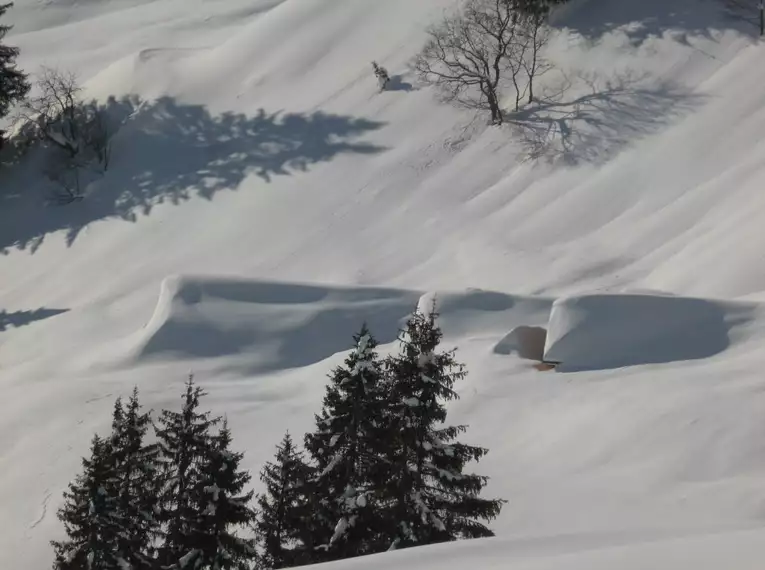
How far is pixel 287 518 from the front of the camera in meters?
10.8

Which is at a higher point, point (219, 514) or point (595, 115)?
point (595, 115)

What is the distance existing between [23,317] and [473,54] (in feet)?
59.1

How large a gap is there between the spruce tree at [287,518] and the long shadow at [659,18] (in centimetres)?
2140

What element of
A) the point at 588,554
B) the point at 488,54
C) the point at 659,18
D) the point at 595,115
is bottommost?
the point at 588,554

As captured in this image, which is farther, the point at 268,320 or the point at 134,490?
the point at 268,320

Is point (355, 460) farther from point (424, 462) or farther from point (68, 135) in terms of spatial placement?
point (68, 135)

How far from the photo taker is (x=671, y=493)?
33.4 ft

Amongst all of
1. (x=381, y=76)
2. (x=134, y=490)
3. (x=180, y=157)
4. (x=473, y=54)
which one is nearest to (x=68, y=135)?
(x=180, y=157)

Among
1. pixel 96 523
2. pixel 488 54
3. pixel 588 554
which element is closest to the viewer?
pixel 588 554

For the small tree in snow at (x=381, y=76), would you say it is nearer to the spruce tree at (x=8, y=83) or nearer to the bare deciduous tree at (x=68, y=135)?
the bare deciduous tree at (x=68, y=135)

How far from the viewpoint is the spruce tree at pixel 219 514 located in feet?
32.6

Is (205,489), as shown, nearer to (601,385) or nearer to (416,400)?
(416,400)

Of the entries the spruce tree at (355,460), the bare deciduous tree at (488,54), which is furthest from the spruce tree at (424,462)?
the bare deciduous tree at (488,54)

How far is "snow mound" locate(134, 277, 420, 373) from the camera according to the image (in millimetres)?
18781
